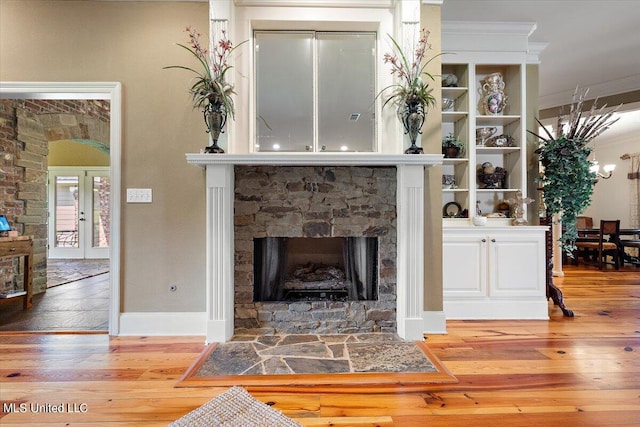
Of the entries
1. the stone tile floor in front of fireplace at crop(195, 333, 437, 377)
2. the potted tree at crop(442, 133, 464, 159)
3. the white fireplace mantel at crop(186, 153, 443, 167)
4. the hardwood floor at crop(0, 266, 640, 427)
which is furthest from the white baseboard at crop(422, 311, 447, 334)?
the potted tree at crop(442, 133, 464, 159)

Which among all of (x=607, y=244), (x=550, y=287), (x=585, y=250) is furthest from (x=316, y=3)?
(x=585, y=250)

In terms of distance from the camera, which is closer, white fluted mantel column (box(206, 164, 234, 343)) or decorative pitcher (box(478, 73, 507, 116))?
white fluted mantel column (box(206, 164, 234, 343))

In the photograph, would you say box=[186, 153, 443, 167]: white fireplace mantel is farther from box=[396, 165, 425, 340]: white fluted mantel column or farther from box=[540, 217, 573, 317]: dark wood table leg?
box=[540, 217, 573, 317]: dark wood table leg

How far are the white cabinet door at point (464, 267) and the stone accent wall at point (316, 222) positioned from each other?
0.67 m

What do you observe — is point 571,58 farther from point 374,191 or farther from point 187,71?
point 187,71

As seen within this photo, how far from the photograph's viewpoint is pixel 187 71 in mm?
2715

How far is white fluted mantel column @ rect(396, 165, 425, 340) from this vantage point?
2.52m

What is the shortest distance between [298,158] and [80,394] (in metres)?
2.01

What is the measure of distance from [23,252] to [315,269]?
3.18 metres

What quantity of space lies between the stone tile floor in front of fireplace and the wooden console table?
2581 mm

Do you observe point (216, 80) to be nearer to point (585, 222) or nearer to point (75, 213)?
point (75, 213)

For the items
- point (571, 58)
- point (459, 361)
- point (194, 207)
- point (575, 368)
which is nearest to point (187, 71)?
point (194, 207)

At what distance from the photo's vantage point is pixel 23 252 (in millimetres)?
3385

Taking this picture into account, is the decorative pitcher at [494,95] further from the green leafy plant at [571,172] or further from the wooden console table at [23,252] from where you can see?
the wooden console table at [23,252]
